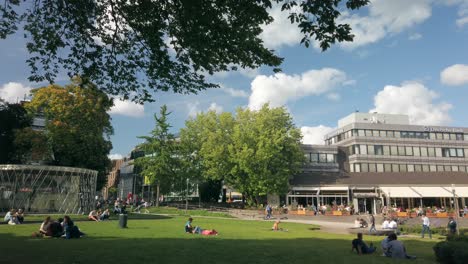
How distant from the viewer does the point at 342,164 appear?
2778 inches

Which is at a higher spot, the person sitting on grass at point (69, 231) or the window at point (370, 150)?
the window at point (370, 150)

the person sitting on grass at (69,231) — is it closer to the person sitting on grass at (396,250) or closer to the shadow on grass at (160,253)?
the shadow on grass at (160,253)

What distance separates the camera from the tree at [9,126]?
4409 centimetres

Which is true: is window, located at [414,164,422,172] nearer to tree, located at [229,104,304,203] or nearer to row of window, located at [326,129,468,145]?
row of window, located at [326,129,468,145]

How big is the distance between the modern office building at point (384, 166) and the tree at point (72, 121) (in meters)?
29.9

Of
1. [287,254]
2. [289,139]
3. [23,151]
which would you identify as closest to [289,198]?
[289,139]

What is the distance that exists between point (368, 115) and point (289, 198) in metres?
36.1

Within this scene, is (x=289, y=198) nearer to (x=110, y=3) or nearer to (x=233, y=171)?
(x=233, y=171)

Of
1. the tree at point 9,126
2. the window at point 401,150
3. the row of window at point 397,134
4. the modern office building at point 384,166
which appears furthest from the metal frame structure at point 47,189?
the window at point 401,150

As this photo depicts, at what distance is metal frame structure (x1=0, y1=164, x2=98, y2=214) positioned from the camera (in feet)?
103

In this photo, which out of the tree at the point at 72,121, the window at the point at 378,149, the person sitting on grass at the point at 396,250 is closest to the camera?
the person sitting on grass at the point at 396,250

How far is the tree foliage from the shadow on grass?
3311 centimetres

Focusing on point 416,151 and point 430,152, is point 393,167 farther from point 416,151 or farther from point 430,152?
point 430,152

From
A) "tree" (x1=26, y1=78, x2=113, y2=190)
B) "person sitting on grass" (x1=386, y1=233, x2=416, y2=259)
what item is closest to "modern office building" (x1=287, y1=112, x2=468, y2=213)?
"tree" (x1=26, y1=78, x2=113, y2=190)
